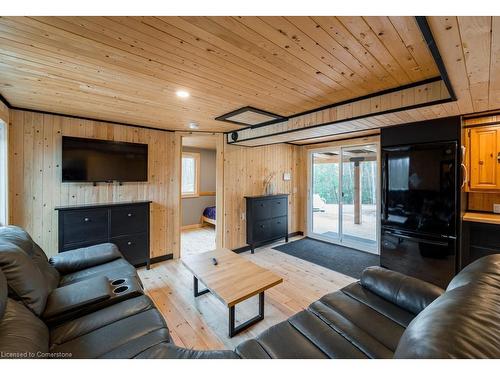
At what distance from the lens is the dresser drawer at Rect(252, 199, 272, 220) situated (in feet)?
13.7

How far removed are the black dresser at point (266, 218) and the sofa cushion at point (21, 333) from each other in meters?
3.16

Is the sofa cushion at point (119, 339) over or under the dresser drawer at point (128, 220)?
under

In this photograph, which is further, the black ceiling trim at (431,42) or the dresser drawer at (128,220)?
the dresser drawer at (128,220)

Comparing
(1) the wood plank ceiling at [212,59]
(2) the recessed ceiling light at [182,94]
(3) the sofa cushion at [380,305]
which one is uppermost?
(2) the recessed ceiling light at [182,94]

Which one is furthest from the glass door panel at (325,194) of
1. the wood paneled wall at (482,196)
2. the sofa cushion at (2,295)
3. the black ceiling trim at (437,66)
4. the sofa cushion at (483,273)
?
the sofa cushion at (2,295)

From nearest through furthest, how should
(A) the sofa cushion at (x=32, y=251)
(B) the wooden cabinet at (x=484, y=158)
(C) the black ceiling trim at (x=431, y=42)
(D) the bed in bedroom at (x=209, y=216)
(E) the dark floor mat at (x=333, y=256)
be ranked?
(C) the black ceiling trim at (x=431, y=42)
(A) the sofa cushion at (x=32, y=251)
(B) the wooden cabinet at (x=484, y=158)
(E) the dark floor mat at (x=333, y=256)
(D) the bed in bedroom at (x=209, y=216)

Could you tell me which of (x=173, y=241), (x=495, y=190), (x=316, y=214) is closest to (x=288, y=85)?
(x=495, y=190)

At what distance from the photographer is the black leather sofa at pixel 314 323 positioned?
71cm

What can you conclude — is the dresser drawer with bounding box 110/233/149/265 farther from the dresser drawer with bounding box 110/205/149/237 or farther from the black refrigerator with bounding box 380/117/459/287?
the black refrigerator with bounding box 380/117/459/287

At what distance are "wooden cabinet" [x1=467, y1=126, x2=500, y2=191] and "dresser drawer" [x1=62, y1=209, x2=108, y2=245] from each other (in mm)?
4729

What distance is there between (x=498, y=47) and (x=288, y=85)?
1.31 m

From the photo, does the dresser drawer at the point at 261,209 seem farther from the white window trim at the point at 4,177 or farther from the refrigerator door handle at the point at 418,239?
the white window trim at the point at 4,177

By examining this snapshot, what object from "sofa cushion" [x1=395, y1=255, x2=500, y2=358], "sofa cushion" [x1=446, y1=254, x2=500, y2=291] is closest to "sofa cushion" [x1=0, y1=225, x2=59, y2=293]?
"sofa cushion" [x1=395, y1=255, x2=500, y2=358]

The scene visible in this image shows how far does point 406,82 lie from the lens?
1922mm
